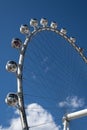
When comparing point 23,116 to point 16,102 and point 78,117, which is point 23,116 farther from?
point 78,117

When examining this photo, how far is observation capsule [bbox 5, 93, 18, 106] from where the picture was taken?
12.7 metres

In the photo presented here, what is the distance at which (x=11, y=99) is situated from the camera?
12672mm

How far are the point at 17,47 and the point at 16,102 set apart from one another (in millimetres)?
3689

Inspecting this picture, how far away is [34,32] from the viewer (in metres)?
18.4

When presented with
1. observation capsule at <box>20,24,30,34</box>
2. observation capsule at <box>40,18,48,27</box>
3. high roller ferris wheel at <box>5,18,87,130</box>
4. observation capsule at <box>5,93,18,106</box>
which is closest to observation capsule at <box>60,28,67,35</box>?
high roller ferris wheel at <box>5,18,87,130</box>

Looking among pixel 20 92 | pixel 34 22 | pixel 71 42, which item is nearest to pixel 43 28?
pixel 34 22

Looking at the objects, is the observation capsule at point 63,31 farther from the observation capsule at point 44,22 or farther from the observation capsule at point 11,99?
the observation capsule at point 11,99

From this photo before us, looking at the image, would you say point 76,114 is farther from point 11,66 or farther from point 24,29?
point 11,66

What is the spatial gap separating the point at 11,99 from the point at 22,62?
2.91m

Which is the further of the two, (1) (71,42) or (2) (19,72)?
(1) (71,42)

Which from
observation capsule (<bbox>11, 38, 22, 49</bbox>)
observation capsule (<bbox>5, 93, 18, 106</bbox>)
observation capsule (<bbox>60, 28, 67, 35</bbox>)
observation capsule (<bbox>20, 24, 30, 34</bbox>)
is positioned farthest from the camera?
observation capsule (<bbox>60, 28, 67, 35</bbox>)

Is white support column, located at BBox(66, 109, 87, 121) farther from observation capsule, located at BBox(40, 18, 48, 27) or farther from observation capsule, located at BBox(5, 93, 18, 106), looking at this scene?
observation capsule, located at BBox(5, 93, 18, 106)

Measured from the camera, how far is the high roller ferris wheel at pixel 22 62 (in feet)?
41.7

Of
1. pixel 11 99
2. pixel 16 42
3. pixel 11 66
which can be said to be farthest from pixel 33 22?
pixel 11 99
